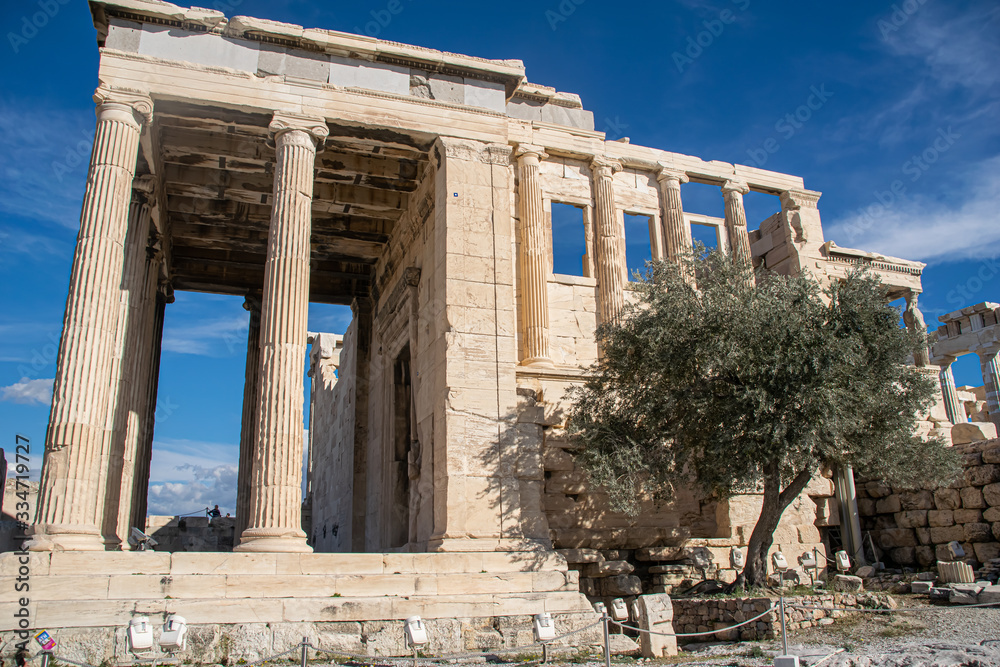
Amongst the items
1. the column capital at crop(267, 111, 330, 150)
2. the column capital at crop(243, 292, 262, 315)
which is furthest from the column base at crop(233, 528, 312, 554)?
the column capital at crop(243, 292, 262, 315)

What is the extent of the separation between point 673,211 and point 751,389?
407 inches

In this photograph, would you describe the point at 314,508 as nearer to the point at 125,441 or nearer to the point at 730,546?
the point at 125,441

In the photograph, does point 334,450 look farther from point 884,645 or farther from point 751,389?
point 884,645

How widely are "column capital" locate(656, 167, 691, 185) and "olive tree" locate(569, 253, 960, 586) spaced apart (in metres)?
8.29

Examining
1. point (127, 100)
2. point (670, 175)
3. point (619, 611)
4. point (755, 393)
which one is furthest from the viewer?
point (670, 175)

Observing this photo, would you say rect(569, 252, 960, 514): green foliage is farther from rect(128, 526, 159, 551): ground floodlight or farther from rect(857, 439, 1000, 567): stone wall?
rect(128, 526, 159, 551): ground floodlight

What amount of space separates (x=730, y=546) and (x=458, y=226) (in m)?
9.16

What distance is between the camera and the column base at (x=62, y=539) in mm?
10367

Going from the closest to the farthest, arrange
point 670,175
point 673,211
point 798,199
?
point 673,211 < point 670,175 < point 798,199

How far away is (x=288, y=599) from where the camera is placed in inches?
408

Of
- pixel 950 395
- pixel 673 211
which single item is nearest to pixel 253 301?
pixel 673 211

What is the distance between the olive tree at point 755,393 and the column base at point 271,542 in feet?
17.4

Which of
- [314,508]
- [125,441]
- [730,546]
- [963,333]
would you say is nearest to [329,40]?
[125,441]

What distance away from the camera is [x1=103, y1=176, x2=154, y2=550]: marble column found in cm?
1498
